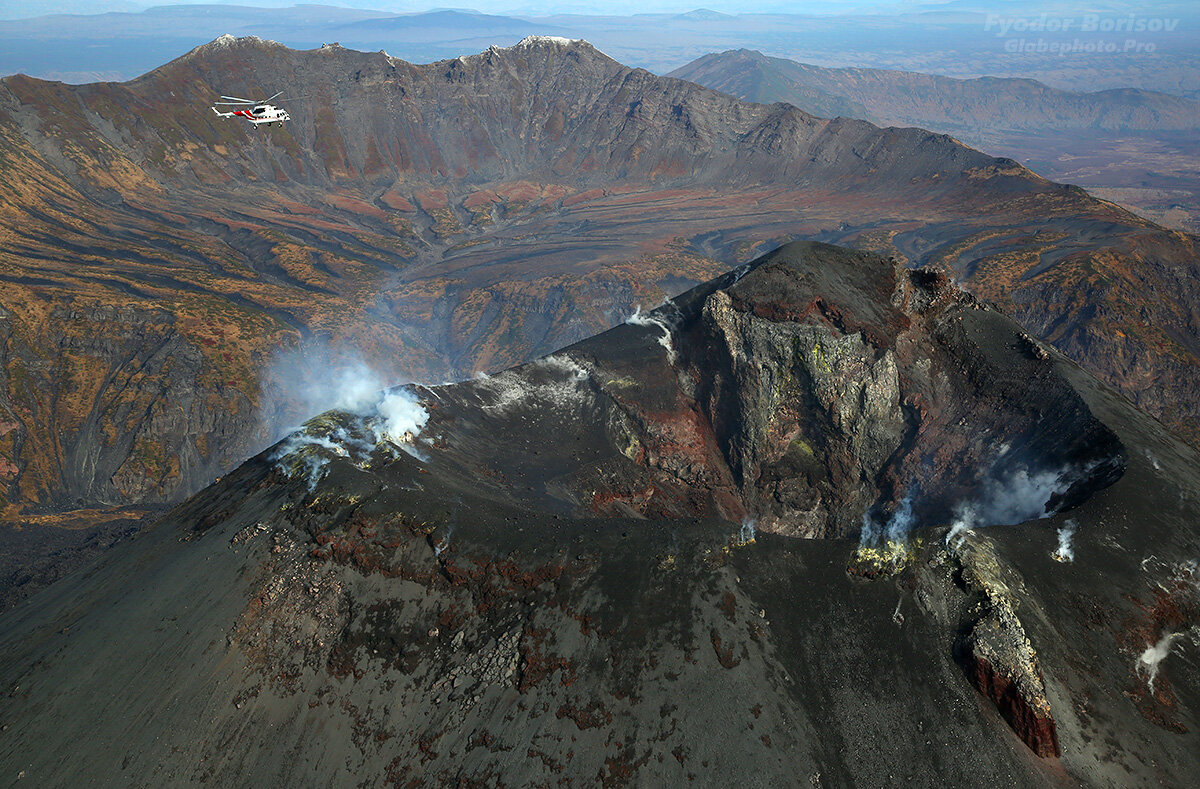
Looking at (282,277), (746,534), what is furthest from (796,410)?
Result: (282,277)

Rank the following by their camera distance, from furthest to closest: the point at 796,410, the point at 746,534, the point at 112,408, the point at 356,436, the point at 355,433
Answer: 1. the point at 112,408
2. the point at 796,410
3. the point at 355,433
4. the point at 356,436
5. the point at 746,534

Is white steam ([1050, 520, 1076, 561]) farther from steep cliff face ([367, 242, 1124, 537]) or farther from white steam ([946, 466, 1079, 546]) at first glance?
steep cliff face ([367, 242, 1124, 537])

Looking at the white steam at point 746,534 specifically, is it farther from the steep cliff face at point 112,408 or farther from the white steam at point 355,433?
the steep cliff face at point 112,408

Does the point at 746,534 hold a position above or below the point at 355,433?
below

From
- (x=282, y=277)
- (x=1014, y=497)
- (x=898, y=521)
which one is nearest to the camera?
(x=1014, y=497)

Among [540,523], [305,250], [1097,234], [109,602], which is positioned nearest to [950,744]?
[540,523]

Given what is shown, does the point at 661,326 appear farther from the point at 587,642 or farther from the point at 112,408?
the point at 112,408

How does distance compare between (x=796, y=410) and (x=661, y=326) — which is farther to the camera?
(x=661, y=326)
